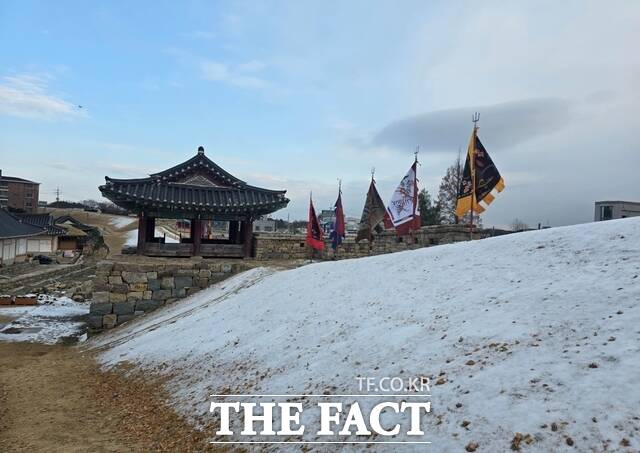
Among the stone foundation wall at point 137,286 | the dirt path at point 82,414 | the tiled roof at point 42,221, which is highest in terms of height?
the tiled roof at point 42,221

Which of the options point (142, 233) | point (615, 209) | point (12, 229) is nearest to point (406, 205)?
point (615, 209)

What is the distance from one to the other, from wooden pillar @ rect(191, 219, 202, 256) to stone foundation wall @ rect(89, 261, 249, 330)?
194cm

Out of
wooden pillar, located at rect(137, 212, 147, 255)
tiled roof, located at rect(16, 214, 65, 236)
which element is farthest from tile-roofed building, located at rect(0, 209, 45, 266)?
wooden pillar, located at rect(137, 212, 147, 255)

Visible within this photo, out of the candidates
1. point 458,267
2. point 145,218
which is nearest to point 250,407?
point 458,267

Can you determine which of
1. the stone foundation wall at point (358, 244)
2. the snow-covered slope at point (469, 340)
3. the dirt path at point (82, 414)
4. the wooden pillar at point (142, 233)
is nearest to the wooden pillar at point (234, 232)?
the stone foundation wall at point (358, 244)

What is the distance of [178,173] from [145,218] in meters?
2.57

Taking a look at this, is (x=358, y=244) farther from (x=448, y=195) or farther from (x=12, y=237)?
(x=12, y=237)

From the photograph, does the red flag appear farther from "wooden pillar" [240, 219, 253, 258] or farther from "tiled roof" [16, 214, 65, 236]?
"tiled roof" [16, 214, 65, 236]

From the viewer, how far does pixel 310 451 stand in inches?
162

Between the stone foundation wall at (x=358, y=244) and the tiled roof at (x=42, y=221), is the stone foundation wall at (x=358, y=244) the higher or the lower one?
the lower one

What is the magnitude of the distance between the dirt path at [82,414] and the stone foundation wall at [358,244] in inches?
403

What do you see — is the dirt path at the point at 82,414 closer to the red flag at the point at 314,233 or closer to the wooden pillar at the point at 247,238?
the wooden pillar at the point at 247,238

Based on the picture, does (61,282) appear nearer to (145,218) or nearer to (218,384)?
(145,218)

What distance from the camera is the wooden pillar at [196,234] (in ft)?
58.1
